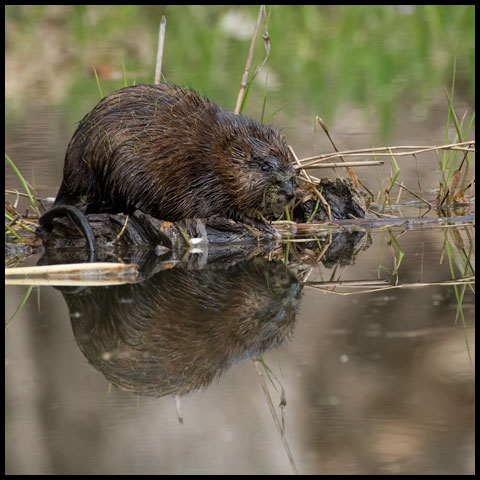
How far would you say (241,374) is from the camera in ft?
9.15

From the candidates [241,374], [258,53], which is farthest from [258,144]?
[258,53]

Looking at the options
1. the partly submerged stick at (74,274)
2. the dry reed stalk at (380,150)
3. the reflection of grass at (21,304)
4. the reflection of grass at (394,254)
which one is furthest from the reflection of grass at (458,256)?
the reflection of grass at (21,304)

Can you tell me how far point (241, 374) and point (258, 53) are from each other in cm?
803

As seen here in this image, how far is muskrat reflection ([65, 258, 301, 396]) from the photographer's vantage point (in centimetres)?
285

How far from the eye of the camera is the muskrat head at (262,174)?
450 centimetres

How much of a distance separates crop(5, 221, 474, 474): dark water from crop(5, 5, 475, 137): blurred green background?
132 inches

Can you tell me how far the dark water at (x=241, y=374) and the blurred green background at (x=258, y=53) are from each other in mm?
3360

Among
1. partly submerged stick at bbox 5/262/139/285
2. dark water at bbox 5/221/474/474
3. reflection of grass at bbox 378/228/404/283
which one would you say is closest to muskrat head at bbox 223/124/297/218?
reflection of grass at bbox 378/228/404/283

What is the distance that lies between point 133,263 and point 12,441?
A: 1776 millimetres

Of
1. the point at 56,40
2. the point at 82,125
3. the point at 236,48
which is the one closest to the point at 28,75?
the point at 56,40

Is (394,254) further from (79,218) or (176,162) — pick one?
(79,218)

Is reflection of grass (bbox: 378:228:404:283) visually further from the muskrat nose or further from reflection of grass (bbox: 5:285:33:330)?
reflection of grass (bbox: 5:285:33:330)

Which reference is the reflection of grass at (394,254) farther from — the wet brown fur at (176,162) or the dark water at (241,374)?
the wet brown fur at (176,162)

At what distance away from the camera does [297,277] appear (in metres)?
3.79
